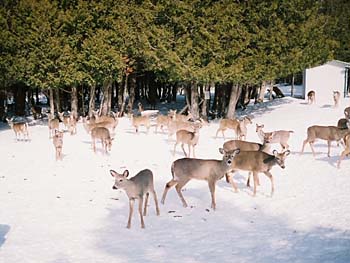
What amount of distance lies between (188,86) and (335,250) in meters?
24.1

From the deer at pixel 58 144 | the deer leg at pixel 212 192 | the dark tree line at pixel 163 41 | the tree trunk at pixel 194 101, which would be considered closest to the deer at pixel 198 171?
the deer leg at pixel 212 192

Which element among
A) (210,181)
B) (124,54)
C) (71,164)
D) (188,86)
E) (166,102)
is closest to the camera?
(210,181)

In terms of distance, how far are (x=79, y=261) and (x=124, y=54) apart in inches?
865

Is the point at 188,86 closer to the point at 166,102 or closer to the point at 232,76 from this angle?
the point at 232,76

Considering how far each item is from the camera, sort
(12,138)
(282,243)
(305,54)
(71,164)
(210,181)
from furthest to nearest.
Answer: (305,54) → (12,138) → (71,164) → (210,181) → (282,243)

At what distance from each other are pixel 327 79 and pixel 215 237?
97.3ft

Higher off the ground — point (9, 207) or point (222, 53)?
point (222, 53)

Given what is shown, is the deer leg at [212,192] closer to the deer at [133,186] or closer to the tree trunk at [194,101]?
the deer at [133,186]

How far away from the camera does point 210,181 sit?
35.7ft

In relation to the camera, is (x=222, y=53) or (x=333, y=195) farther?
(x=222, y=53)

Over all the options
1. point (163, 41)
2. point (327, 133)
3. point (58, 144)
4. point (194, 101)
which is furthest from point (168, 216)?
point (194, 101)

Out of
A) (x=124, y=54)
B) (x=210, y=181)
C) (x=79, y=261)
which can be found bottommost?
(x=79, y=261)

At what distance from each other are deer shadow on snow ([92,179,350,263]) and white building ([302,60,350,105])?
26914mm

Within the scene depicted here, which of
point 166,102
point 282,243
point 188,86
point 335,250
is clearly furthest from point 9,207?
point 166,102
